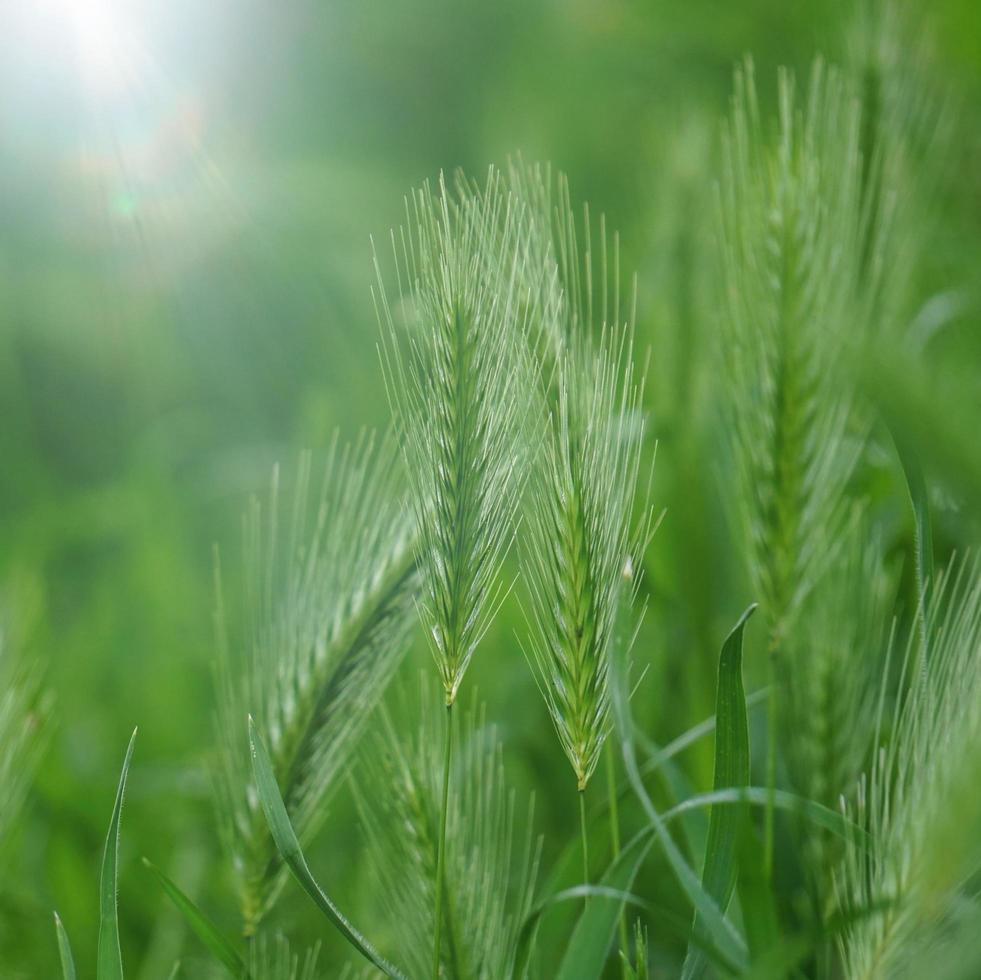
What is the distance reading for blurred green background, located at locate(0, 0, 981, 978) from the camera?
2.17 ft

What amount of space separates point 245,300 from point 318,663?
4.22ft

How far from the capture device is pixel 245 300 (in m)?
1.60

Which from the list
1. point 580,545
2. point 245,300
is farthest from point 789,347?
point 245,300

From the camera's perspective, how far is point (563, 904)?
A: 44 cm

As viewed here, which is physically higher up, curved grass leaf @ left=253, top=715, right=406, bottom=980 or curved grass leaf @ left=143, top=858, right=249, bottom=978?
curved grass leaf @ left=253, top=715, right=406, bottom=980

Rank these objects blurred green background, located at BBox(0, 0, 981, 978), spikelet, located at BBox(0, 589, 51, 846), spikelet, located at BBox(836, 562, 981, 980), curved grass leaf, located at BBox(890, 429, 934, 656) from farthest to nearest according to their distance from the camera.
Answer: blurred green background, located at BBox(0, 0, 981, 978) < spikelet, located at BBox(0, 589, 51, 846) < curved grass leaf, located at BBox(890, 429, 934, 656) < spikelet, located at BBox(836, 562, 981, 980)

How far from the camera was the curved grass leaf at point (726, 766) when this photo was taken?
1.08 feet

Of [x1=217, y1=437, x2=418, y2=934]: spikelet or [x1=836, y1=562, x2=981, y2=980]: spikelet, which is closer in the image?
[x1=836, y1=562, x2=981, y2=980]: spikelet

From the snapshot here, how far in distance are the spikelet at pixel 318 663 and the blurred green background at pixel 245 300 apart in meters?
0.19

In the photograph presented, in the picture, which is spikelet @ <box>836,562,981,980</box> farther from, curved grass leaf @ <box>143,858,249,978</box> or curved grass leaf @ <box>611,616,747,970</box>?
curved grass leaf @ <box>143,858,249,978</box>

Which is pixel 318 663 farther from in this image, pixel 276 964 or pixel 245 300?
pixel 245 300

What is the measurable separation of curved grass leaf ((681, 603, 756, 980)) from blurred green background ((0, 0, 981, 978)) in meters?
0.10

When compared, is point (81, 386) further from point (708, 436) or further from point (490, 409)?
point (490, 409)

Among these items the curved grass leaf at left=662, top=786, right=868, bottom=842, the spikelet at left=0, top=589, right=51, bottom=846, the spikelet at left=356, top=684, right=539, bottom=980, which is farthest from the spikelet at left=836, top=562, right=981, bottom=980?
the spikelet at left=0, top=589, right=51, bottom=846
